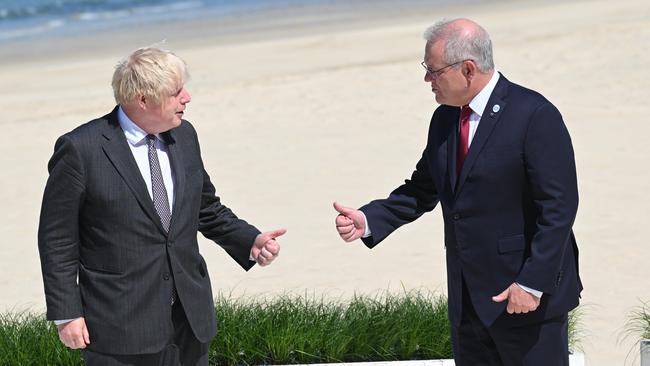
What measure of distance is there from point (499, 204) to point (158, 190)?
3.87ft

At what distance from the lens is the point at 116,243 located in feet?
14.8

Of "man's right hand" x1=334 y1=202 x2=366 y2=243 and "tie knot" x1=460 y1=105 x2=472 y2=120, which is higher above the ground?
"tie knot" x1=460 y1=105 x2=472 y2=120

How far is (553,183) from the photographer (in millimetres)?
4430

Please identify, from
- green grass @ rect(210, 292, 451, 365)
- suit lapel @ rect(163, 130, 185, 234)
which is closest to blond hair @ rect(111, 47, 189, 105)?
suit lapel @ rect(163, 130, 185, 234)

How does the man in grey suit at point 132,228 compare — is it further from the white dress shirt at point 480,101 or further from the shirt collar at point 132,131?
the white dress shirt at point 480,101

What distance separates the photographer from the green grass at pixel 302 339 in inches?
253

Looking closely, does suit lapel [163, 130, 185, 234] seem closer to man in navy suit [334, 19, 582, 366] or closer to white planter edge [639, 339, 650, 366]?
man in navy suit [334, 19, 582, 366]

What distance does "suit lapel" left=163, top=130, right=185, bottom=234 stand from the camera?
4570 millimetres

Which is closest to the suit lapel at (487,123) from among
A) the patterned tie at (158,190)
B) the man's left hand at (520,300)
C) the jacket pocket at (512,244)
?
the jacket pocket at (512,244)

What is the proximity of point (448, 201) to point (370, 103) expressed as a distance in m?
10.5

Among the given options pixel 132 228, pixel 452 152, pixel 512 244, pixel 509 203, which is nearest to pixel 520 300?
pixel 512 244

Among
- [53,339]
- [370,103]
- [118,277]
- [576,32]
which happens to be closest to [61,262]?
[118,277]

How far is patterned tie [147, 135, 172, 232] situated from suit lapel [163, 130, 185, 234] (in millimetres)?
24

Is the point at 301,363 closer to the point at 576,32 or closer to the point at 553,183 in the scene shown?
the point at 553,183
